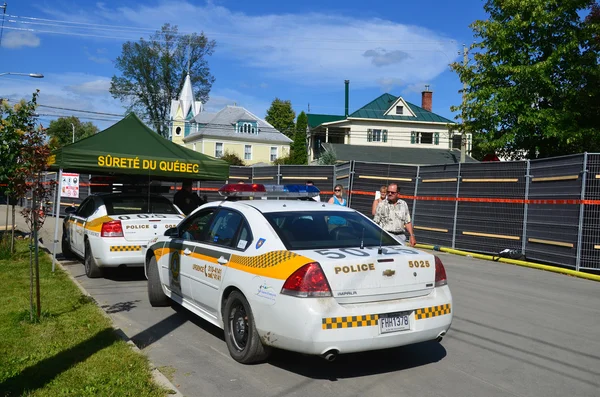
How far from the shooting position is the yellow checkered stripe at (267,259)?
16.3 ft

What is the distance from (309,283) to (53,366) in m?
2.40

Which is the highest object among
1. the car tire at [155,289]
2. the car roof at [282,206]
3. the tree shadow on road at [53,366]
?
the car roof at [282,206]

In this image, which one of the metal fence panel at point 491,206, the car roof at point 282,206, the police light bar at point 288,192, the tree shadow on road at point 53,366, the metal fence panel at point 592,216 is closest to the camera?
the tree shadow on road at point 53,366

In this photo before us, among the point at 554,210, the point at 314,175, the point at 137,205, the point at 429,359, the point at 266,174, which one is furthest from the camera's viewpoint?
the point at 266,174

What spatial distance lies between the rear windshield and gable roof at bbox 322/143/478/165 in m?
34.2

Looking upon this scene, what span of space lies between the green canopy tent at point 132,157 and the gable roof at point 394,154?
32424 mm

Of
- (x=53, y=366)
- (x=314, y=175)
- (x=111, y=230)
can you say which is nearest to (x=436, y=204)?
(x=314, y=175)

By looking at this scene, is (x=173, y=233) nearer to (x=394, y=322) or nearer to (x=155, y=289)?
(x=155, y=289)

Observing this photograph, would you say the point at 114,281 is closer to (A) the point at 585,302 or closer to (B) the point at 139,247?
(B) the point at 139,247

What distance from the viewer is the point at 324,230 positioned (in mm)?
5621

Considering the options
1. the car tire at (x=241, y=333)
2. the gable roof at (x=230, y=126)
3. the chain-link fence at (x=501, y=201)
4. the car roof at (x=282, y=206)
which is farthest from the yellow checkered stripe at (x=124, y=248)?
the gable roof at (x=230, y=126)

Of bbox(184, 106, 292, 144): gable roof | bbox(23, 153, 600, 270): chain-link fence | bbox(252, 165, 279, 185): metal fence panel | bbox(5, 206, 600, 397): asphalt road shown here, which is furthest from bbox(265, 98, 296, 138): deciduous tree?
bbox(5, 206, 600, 397): asphalt road

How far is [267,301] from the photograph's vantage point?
16.0ft

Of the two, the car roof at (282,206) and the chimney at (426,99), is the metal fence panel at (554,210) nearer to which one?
the car roof at (282,206)
